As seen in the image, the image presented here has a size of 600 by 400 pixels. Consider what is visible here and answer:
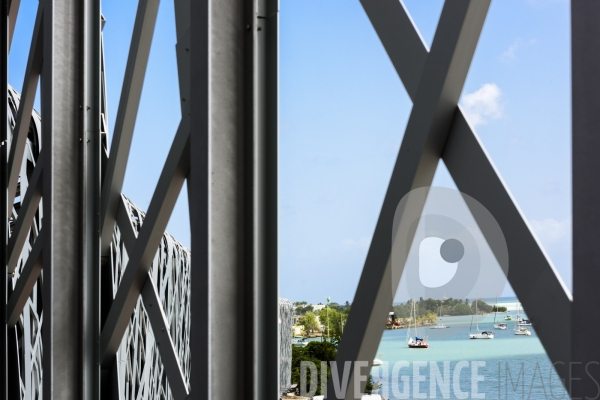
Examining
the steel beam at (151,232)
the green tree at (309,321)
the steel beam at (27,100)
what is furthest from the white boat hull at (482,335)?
the steel beam at (27,100)

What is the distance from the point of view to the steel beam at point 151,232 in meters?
1.69

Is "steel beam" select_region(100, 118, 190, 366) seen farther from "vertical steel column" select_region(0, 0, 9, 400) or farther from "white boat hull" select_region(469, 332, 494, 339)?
"vertical steel column" select_region(0, 0, 9, 400)

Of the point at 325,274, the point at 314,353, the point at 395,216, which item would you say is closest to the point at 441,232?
the point at 395,216

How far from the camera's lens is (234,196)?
1491mm

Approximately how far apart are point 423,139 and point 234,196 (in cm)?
64

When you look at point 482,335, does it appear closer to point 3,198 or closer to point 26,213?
point 26,213

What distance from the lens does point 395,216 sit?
103 centimetres

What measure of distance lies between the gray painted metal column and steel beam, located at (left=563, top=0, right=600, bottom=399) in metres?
2.23

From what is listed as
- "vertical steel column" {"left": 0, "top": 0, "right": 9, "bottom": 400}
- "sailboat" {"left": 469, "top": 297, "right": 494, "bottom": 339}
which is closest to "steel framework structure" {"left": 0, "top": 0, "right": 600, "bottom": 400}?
"sailboat" {"left": 469, "top": 297, "right": 494, "bottom": 339}

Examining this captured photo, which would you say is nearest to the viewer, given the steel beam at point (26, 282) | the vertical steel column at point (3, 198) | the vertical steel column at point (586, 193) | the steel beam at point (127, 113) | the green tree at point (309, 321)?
the vertical steel column at point (586, 193)

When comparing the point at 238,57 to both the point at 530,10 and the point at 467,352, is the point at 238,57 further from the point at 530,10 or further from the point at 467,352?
the point at 467,352

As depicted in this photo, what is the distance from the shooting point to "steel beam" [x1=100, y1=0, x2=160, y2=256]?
2.12 m

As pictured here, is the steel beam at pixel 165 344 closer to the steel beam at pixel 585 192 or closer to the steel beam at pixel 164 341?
the steel beam at pixel 164 341

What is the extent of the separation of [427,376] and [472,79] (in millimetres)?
521
